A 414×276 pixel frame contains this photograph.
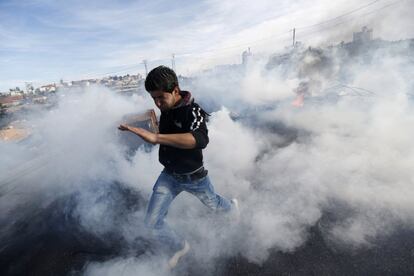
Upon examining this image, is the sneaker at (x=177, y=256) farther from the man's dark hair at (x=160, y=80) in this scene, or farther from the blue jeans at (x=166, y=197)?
the man's dark hair at (x=160, y=80)

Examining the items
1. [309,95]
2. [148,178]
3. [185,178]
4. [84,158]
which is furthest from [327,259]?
[309,95]

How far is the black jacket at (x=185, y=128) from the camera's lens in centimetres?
211

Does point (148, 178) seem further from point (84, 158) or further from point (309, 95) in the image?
point (309, 95)

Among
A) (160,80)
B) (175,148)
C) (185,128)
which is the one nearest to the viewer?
(160,80)

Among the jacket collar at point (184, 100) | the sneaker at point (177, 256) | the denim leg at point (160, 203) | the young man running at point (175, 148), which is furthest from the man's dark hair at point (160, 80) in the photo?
the sneaker at point (177, 256)

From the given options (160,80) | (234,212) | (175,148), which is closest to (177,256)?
(234,212)

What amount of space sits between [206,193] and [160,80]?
1.22 metres

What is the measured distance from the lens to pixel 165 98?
82.2 inches

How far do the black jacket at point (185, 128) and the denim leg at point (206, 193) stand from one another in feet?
0.67

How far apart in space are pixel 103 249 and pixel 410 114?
326 inches

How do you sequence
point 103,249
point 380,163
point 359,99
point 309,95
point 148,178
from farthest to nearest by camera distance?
1. point 309,95
2. point 359,99
3. point 148,178
4. point 380,163
5. point 103,249

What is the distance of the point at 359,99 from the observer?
11.1 meters

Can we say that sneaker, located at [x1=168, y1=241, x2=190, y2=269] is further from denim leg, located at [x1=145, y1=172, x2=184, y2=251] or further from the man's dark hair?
the man's dark hair

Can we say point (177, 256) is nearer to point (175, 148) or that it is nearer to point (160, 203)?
point (160, 203)
